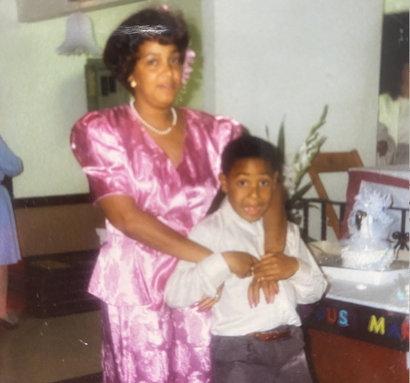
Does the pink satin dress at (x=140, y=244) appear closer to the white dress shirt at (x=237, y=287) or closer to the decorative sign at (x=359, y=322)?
the white dress shirt at (x=237, y=287)

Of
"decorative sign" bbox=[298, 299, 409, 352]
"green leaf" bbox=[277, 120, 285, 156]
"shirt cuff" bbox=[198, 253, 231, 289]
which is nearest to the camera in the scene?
"shirt cuff" bbox=[198, 253, 231, 289]

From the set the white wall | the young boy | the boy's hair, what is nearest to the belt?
the young boy

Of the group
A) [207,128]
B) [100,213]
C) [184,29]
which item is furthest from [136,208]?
[184,29]

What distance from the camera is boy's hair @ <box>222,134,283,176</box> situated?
0.74 metres

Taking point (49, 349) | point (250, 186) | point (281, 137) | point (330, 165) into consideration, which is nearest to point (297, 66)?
point (281, 137)

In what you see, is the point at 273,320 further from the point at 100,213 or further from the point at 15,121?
the point at 15,121

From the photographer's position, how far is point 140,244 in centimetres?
→ 76

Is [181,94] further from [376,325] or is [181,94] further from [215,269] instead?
[376,325]

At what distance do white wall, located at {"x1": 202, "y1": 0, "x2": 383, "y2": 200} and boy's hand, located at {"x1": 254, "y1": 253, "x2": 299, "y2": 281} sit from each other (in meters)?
0.29

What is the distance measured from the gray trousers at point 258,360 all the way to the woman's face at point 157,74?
406 millimetres

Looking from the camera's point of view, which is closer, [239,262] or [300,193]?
[239,262]

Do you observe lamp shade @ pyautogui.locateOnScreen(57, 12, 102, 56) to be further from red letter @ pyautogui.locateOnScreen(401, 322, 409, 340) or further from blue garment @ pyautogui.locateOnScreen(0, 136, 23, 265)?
red letter @ pyautogui.locateOnScreen(401, 322, 409, 340)

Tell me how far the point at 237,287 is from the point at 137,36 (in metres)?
0.43

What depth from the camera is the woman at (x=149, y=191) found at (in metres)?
0.73
